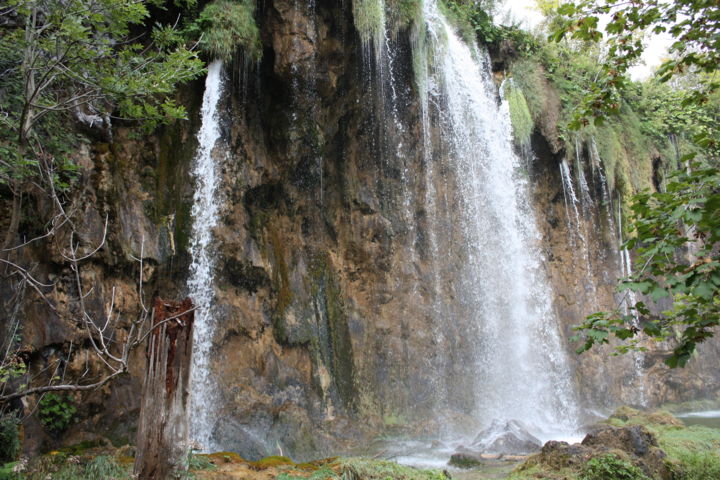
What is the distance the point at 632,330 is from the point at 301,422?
7.33 metres

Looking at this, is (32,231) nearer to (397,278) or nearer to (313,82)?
(313,82)

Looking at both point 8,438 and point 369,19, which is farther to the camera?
point 369,19

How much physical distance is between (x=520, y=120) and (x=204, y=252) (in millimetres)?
9823

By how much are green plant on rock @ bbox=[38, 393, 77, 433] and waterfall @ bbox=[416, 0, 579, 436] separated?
8908 mm

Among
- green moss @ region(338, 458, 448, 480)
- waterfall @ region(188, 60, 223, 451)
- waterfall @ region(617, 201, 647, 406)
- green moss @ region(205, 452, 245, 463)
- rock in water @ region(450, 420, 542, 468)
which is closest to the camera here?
green moss @ region(338, 458, 448, 480)

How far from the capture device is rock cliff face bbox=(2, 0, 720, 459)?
8.39 m

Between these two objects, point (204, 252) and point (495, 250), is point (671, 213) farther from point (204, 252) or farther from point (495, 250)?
point (495, 250)

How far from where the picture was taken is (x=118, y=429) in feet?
25.0

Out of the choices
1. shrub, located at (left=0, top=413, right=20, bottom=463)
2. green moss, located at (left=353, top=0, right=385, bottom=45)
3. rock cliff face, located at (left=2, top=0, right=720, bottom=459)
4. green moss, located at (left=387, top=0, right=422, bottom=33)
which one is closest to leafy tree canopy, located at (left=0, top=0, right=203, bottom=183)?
rock cliff face, located at (left=2, top=0, right=720, bottom=459)

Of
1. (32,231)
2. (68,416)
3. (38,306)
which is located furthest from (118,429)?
(32,231)

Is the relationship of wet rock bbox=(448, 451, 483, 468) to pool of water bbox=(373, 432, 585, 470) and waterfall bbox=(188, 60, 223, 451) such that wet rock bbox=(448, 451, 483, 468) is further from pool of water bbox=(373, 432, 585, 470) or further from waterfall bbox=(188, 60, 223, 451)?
waterfall bbox=(188, 60, 223, 451)

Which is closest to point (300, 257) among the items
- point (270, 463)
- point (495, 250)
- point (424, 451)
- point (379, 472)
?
point (424, 451)

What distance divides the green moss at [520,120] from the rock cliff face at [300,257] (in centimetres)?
277

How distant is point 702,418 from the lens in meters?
14.3
